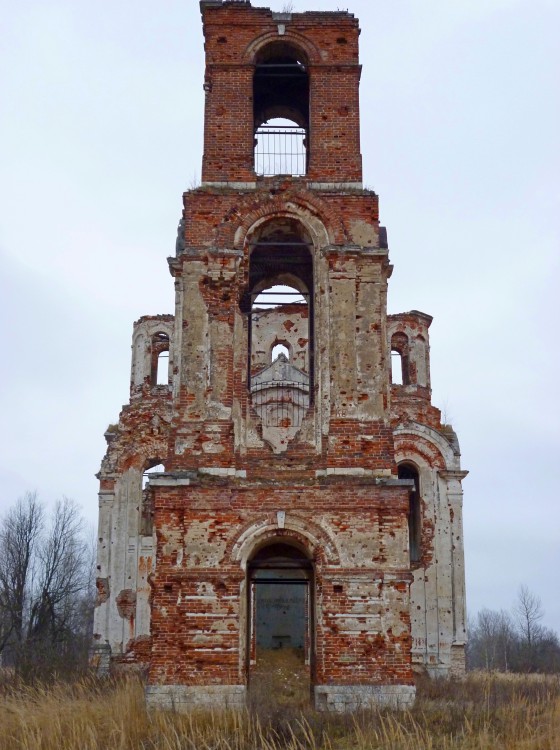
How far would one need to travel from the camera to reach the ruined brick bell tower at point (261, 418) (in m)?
11.1

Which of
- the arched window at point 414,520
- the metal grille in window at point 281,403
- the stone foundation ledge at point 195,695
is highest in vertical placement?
the metal grille in window at point 281,403

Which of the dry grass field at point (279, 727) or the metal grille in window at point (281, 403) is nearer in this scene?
the dry grass field at point (279, 727)

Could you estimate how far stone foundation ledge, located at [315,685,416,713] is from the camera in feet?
35.2

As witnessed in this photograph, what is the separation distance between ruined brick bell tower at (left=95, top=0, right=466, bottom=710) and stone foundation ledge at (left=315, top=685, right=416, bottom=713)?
0.9 inches

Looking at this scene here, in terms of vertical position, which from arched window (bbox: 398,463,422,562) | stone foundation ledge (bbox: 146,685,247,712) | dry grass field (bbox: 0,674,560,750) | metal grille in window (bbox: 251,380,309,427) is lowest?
dry grass field (bbox: 0,674,560,750)

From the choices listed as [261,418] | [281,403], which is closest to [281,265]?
[261,418]

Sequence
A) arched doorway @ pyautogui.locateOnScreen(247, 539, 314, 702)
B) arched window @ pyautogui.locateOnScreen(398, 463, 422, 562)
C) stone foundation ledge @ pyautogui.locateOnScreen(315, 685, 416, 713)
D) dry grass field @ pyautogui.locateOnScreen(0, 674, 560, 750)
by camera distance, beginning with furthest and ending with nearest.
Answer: arched window @ pyautogui.locateOnScreen(398, 463, 422, 562), arched doorway @ pyautogui.locateOnScreen(247, 539, 314, 702), stone foundation ledge @ pyautogui.locateOnScreen(315, 685, 416, 713), dry grass field @ pyautogui.locateOnScreen(0, 674, 560, 750)

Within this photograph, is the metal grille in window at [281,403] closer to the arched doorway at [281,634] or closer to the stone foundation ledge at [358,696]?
the arched doorway at [281,634]

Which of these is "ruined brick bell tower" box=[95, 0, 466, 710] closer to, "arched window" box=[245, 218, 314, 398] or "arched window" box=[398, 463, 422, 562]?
"arched window" box=[245, 218, 314, 398]

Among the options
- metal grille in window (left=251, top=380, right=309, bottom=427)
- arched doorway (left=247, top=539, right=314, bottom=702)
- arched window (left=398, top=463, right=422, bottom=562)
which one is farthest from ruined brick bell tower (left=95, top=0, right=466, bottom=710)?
arched window (left=398, top=463, right=422, bottom=562)

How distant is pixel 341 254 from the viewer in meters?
12.6

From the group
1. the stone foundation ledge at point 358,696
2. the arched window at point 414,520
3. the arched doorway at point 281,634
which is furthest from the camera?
the arched window at point 414,520

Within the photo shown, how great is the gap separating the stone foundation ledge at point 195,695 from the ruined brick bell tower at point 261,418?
2 centimetres

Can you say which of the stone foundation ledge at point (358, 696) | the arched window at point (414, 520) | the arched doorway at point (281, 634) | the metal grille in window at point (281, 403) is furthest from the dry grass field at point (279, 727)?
the metal grille in window at point (281, 403)
